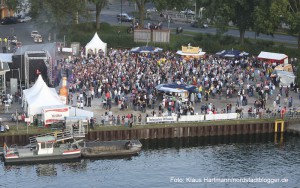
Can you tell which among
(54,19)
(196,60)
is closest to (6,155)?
(196,60)

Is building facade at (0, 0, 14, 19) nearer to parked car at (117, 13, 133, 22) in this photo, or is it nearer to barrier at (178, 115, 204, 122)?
parked car at (117, 13, 133, 22)

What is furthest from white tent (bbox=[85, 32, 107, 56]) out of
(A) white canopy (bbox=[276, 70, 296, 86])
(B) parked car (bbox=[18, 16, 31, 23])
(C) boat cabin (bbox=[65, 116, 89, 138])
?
(C) boat cabin (bbox=[65, 116, 89, 138])

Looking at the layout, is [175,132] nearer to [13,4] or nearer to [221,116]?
[221,116]

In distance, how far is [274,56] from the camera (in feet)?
384

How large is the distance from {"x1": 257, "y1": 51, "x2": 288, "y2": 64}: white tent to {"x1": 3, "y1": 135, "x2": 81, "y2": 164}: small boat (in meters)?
43.1

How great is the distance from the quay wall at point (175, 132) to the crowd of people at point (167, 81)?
177 centimetres

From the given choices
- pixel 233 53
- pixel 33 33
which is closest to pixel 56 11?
pixel 33 33

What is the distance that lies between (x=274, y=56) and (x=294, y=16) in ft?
23.9

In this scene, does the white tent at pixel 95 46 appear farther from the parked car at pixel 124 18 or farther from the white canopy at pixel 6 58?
the parked car at pixel 124 18

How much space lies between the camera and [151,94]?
96625 mm

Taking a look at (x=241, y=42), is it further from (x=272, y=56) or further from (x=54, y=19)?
(x=54, y=19)

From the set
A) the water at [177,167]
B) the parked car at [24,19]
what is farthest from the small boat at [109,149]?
the parked car at [24,19]

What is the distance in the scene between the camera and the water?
76.2 metres

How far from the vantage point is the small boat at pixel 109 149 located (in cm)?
8281
